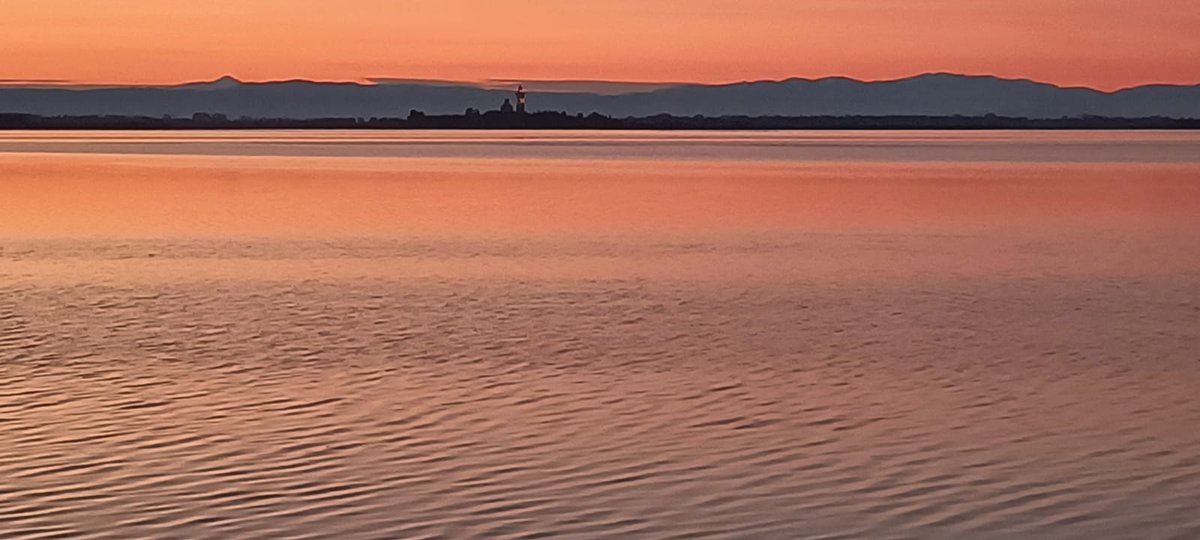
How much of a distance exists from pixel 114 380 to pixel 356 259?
1217 centimetres

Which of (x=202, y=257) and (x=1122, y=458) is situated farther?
(x=202, y=257)

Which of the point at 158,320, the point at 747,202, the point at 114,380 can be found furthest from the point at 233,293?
the point at 747,202

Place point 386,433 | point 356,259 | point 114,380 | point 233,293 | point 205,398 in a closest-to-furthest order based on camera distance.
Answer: point 386,433 < point 205,398 < point 114,380 < point 233,293 < point 356,259

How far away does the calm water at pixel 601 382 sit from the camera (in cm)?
883

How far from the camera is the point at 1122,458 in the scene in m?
10.2

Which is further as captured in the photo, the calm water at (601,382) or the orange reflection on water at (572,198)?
the orange reflection on water at (572,198)

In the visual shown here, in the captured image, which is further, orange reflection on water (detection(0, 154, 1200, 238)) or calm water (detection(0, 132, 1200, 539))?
orange reflection on water (detection(0, 154, 1200, 238))

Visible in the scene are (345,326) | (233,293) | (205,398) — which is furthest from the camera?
(233,293)

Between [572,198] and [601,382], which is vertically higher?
[601,382]

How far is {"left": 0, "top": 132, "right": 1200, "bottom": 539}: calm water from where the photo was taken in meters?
8.83

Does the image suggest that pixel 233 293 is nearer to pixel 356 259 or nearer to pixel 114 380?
pixel 356 259

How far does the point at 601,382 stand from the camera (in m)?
13.1

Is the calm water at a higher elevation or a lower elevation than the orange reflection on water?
higher

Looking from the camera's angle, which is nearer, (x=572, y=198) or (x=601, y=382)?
(x=601, y=382)
